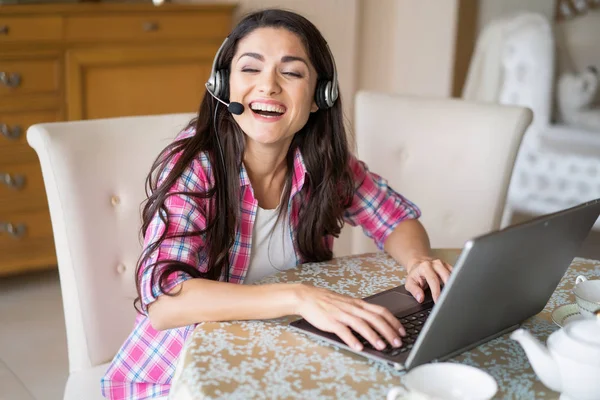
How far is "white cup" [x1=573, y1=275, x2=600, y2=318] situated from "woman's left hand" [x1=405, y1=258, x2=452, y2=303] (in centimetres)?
19

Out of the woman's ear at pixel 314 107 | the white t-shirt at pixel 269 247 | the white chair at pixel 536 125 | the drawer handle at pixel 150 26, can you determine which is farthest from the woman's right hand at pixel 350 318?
the white chair at pixel 536 125

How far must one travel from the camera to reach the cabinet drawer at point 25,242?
9.53 feet

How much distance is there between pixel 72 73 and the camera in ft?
9.50

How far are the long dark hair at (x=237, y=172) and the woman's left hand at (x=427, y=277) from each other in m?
0.26

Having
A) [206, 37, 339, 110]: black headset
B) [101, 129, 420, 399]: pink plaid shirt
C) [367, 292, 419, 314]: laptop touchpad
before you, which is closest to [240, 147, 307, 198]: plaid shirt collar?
[101, 129, 420, 399]: pink plaid shirt

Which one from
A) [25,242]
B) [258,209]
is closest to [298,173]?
[258,209]

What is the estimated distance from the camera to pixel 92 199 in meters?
1.44

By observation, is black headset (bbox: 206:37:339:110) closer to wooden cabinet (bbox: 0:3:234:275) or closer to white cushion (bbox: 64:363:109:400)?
white cushion (bbox: 64:363:109:400)

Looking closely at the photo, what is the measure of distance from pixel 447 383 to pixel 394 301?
32 cm

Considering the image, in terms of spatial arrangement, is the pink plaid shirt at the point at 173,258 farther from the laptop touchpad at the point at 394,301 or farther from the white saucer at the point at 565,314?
the white saucer at the point at 565,314

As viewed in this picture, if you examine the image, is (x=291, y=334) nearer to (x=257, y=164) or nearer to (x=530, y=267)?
(x=530, y=267)

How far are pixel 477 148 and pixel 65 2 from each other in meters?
1.80

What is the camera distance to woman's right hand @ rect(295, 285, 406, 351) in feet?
3.44

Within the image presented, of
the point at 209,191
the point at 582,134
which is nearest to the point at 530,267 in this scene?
the point at 209,191
